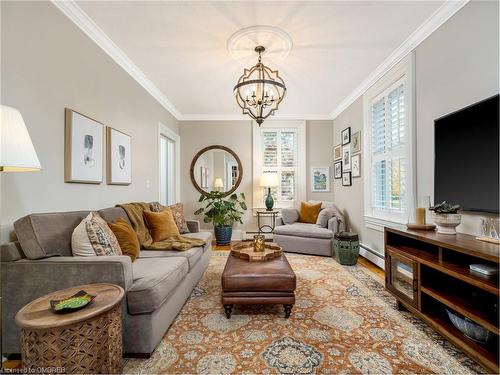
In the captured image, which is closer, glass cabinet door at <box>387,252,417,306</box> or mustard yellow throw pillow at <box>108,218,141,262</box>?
glass cabinet door at <box>387,252,417,306</box>

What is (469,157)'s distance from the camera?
188cm

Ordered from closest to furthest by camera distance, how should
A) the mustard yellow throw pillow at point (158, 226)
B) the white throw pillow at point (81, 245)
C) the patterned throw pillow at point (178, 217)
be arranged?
1. the white throw pillow at point (81, 245)
2. the mustard yellow throw pillow at point (158, 226)
3. the patterned throw pillow at point (178, 217)

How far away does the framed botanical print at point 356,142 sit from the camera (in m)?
4.11

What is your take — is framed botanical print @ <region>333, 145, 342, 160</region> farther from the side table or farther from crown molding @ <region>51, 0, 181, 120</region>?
crown molding @ <region>51, 0, 181, 120</region>

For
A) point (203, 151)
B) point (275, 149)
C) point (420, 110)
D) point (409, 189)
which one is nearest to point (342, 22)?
point (420, 110)

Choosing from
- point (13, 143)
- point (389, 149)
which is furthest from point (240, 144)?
point (13, 143)

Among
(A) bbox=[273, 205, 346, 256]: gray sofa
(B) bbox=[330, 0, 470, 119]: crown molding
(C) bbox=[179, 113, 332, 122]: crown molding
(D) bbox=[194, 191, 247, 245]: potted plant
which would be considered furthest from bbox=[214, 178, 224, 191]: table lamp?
(B) bbox=[330, 0, 470, 119]: crown molding

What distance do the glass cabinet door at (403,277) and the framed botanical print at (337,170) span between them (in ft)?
9.42

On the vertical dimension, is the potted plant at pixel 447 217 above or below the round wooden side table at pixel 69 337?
above

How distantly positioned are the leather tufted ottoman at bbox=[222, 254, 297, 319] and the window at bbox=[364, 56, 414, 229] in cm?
175

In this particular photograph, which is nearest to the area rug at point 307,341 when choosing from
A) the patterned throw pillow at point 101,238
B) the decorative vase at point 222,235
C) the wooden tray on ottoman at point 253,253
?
the wooden tray on ottoman at point 253,253

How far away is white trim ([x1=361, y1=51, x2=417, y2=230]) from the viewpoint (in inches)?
106

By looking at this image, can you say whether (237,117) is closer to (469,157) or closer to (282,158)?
(282,158)

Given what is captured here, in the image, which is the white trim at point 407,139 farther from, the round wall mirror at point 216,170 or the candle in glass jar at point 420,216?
the round wall mirror at point 216,170
